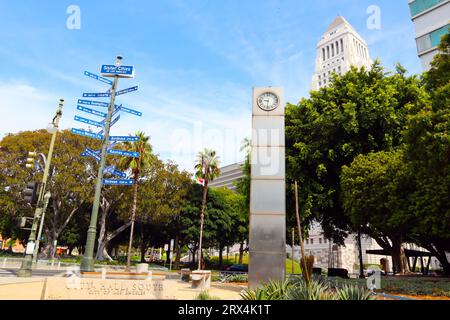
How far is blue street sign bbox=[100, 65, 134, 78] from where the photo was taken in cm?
1905

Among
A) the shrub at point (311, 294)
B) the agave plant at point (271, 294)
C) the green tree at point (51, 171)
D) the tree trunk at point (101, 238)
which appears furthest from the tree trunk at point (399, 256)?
the tree trunk at point (101, 238)

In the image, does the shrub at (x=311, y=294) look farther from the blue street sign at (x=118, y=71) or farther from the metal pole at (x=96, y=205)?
the blue street sign at (x=118, y=71)

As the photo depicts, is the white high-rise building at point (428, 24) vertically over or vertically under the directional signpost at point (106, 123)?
over

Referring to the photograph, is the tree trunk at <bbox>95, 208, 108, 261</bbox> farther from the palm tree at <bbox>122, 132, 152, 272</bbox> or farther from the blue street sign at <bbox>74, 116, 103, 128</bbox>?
the blue street sign at <bbox>74, 116, 103, 128</bbox>

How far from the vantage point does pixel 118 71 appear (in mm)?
19078

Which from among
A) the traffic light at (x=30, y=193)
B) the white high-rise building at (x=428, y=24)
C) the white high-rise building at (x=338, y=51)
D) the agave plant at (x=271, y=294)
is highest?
the white high-rise building at (x=338, y=51)

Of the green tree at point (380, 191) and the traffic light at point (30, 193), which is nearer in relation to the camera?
the traffic light at point (30, 193)

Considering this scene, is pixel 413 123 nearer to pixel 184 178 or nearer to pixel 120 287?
pixel 120 287

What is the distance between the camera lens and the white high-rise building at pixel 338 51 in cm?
13275

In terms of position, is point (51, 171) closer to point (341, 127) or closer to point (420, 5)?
point (341, 127)

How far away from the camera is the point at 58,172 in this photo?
38.1 meters

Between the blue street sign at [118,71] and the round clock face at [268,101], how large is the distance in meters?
7.76
